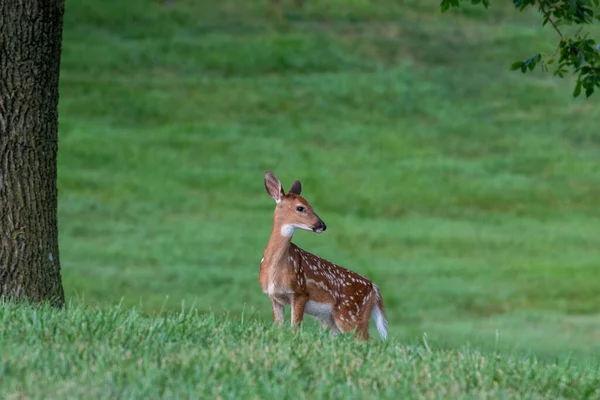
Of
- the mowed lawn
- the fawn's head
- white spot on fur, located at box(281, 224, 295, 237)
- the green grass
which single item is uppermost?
the fawn's head

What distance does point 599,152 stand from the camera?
27469 millimetres

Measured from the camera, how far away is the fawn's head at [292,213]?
31.2 feet

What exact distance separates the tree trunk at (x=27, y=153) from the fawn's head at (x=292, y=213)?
1807 mm

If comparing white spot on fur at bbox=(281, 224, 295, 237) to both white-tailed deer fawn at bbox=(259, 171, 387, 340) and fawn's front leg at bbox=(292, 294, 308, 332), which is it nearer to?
white-tailed deer fawn at bbox=(259, 171, 387, 340)

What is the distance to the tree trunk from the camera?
9.46 meters

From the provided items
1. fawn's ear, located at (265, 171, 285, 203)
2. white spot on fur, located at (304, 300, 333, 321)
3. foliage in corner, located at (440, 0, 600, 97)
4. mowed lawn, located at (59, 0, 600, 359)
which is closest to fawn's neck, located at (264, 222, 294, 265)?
fawn's ear, located at (265, 171, 285, 203)

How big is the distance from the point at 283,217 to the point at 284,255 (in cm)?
36

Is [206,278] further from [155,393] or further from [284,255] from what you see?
[155,393]

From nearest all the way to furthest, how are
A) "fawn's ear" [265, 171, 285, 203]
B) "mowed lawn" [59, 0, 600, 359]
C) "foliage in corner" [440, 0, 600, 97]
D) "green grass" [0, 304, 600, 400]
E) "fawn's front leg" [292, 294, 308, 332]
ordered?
"green grass" [0, 304, 600, 400]
"fawn's front leg" [292, 294, 308, 332]
"fawn's ear" [265, 171, 285, 203]
"foliage in corner" [440, 0, 600, 97]
"mowed lawn" [59, 0, 600, 359]

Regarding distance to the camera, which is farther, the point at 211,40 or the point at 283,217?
the point at 211,40

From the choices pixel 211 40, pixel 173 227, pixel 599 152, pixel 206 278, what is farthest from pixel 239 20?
pixel 206 278

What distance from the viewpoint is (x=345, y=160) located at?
25531 mm

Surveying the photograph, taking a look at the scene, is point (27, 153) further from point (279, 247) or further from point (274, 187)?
point (279, 247)

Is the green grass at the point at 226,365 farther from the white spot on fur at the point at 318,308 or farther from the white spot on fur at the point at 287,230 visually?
the white spot on fur at the point at 287,230
